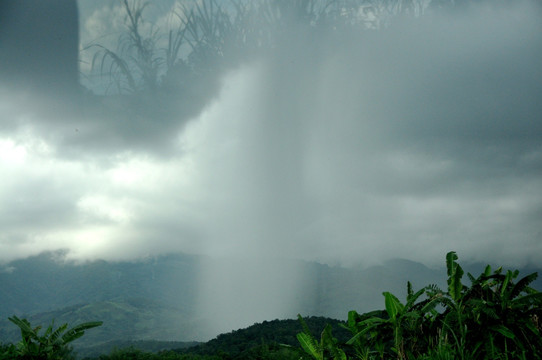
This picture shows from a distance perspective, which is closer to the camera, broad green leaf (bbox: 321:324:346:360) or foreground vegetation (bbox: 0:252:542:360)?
foreground vegetation (bbox: 0:252:542:360)

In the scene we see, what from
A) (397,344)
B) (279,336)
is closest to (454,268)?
(397,344)

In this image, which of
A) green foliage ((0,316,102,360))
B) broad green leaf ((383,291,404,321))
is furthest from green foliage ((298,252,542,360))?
green foliage ((0,316,102,360))

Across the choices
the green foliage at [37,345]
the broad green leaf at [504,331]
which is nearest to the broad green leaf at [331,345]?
the broad green leaf at [504,331]

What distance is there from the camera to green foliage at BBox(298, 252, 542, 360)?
11758 millimetres

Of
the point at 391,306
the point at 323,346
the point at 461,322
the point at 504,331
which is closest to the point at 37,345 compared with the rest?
the point at 323,346

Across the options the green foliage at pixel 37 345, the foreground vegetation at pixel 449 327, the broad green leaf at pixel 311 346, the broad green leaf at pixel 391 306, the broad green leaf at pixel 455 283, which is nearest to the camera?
the foreground vegetation at pixel 449 327

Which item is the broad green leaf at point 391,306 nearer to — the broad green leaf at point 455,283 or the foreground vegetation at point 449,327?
the foreground vegetation at point 449,327

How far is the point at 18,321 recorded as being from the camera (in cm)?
1523

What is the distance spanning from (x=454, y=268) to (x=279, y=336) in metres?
146

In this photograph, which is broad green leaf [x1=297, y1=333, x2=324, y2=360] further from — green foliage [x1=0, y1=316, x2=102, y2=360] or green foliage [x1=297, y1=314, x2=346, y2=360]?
green foliage [x1=0, y1=316, x2=102, y2=360]

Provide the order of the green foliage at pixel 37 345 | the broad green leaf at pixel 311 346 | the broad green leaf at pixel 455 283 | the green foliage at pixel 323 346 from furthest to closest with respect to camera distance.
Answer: the green foliage at pixel 37 345
the broad green leaf at pixel 311 346
the green foliage at pixel 323 346
the broad green leaf at pixel 455 283

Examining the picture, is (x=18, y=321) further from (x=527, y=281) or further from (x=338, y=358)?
(x=527, y=281)

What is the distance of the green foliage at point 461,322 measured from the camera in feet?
38.6

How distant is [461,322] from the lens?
11.9 meters
